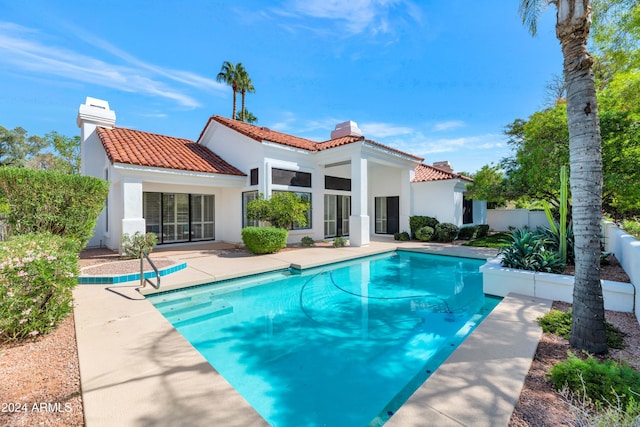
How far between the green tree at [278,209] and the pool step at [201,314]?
6.04 meters

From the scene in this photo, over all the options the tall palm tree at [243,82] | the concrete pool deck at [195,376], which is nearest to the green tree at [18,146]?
the tall palm tree at [243,82]

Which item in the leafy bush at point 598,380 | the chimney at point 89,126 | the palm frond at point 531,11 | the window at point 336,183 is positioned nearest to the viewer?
the leafy bush at point 598,380

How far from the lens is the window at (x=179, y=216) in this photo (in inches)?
555

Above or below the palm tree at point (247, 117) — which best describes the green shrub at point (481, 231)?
below

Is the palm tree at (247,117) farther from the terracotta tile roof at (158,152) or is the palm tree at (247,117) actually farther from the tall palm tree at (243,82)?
the terracotta tile roof at (158,152)

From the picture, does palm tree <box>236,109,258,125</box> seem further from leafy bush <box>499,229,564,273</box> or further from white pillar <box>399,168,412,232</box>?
leafy bush <box>499,229,564,273</box>

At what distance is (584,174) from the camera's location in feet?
11.5

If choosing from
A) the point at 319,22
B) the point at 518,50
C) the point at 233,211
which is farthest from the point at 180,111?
the point at 518,50

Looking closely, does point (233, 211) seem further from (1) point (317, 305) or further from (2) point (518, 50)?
(2) point (518, 50)

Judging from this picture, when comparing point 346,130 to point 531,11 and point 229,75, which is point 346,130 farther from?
point 229,75

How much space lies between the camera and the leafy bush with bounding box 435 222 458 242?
15922mm

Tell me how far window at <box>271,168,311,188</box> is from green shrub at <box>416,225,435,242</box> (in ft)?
24.4

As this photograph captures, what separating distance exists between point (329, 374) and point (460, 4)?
1116 centimetres

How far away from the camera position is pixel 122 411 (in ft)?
8.78
